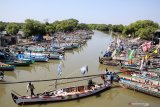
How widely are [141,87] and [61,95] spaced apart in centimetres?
772

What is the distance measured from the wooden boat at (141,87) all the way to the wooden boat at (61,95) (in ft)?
6.72

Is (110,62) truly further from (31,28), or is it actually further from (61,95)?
(31,28)

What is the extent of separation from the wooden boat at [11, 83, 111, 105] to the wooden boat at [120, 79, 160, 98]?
205cm

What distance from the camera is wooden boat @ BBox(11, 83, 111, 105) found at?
1886 centimetres

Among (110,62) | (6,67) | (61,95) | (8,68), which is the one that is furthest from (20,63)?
(61,95)

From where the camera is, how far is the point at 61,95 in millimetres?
19969

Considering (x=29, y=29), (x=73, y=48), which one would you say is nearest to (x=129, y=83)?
(x=73, y=48)

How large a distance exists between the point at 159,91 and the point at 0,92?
14.8 metres

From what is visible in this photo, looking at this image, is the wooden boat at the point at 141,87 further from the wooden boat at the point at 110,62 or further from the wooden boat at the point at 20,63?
the wooden boat at the point at 20,63

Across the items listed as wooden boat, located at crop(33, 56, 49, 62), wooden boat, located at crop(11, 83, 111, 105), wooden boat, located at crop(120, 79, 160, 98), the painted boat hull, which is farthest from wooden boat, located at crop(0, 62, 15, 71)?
wooden boat, located at crop(120, 79, 160, 98)

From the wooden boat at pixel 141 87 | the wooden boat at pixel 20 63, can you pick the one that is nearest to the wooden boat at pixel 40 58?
the wooden boat at pixel 20 63

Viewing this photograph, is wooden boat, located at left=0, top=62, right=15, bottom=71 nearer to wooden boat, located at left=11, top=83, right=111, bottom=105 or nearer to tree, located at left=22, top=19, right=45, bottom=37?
wooden boat, located at left=11, top=83, right=111, bottom=105

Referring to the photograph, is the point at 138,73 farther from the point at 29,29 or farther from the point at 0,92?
the point at 29,29

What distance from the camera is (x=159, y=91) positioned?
2158 cm
